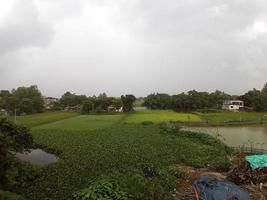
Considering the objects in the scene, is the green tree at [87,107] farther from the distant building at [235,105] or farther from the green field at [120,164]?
the green field at [120,164]

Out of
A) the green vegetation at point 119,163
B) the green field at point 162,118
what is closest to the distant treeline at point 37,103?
the green field at point 162,118

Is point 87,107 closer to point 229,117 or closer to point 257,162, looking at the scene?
point 229,117

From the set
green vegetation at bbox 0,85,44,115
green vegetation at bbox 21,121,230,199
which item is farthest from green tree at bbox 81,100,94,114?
green vegetation at bbox 21,121,230,199

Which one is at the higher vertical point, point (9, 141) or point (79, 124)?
point (9, 141)

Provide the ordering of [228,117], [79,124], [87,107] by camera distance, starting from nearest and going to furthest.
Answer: [79,124] → [228,117] → [87,107]

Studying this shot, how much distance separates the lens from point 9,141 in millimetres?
12906

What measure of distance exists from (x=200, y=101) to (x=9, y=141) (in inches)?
2532

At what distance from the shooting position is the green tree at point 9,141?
40.8ft

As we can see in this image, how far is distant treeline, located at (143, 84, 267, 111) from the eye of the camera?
2835 inches

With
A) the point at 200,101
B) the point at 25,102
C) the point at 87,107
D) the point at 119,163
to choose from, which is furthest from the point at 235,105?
the point at 119,163

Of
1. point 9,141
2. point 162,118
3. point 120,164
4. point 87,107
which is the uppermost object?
point 87,107

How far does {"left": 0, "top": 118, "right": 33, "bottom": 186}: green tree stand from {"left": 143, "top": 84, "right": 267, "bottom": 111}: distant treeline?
60341mm

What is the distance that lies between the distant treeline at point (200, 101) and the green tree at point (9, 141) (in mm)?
60341

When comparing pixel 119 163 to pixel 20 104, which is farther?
pixel 20 104
